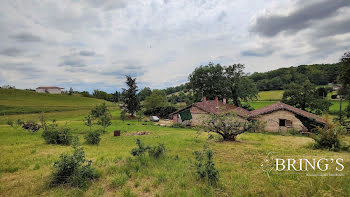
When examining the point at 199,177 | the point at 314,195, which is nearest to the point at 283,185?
the point at 314,195

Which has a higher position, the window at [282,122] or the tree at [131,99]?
the tree at [131,99]

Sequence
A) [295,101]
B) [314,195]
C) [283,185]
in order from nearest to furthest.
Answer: [314,195] < [283,185] < [295,101]

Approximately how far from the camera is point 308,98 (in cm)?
3353

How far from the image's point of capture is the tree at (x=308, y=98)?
108 feet

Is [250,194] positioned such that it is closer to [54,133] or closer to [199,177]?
[199,177]

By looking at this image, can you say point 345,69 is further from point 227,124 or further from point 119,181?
point 119,181

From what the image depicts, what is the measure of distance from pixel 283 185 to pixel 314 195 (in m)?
0.90

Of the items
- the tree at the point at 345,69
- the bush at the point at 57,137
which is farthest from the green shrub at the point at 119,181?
the tree at the point at 345,69

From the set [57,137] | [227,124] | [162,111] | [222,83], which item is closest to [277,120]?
[227,124]

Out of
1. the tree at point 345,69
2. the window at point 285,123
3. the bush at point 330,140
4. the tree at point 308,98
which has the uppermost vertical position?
the tree at point 345,69

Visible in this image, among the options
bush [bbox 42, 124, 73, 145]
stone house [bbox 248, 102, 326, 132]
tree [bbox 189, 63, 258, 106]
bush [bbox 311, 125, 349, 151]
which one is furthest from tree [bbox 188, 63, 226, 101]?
bush [bbox 42, 124, 73, 145]

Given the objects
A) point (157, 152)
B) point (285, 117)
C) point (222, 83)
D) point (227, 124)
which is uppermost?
point (222, 83)

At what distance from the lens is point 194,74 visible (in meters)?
52.7

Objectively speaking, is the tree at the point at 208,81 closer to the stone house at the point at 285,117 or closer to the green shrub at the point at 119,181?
the stone house at the point at 285,117
